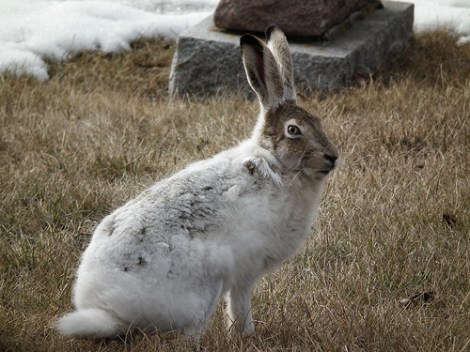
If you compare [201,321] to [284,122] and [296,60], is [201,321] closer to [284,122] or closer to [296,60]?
[284,122]

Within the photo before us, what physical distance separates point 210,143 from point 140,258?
2.34 meters

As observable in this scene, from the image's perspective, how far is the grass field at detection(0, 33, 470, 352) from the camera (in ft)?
11.8

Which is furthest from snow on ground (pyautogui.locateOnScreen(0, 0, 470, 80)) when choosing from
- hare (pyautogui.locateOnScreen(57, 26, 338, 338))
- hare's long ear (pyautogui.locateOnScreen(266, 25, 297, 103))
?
hare (pyautogui.locateOnScreen(57, 26, 338, 338))

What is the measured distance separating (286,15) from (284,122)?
121 inches

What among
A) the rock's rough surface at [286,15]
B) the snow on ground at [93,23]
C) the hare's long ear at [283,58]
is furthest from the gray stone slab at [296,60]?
the hare's long ear at [283,58]

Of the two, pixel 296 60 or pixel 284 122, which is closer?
pixel 284 122

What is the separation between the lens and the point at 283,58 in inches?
160

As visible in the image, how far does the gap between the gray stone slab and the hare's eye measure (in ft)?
9.11

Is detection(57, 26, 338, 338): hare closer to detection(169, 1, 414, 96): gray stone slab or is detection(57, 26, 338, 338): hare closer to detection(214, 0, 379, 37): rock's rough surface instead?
detection(169, 1, 414, 96): gray stone slab

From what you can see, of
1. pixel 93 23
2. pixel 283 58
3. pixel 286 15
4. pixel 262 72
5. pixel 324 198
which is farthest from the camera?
pixel 93 23

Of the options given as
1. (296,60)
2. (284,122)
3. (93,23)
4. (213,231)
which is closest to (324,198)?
(284,122)

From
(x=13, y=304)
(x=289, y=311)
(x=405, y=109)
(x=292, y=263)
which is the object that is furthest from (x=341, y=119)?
(x=13, y=304)

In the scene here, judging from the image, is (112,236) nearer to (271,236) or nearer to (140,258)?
(140,258)

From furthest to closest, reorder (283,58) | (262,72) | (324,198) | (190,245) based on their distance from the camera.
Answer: (324,198) < (283,58) < (262,72) < (190,245)
